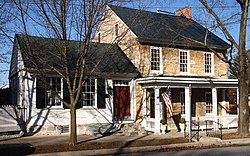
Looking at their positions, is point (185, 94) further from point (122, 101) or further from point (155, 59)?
point (122, 101)

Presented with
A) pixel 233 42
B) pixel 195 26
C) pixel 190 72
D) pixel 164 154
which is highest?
pixel 195 26

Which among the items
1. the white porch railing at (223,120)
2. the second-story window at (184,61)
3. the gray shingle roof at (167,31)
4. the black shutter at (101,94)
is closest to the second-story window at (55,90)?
the black shutter at (101,94)

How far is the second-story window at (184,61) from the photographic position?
24283mm

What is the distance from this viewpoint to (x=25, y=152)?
1306 cm

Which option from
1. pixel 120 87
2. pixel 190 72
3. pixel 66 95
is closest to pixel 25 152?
pixel 66 95

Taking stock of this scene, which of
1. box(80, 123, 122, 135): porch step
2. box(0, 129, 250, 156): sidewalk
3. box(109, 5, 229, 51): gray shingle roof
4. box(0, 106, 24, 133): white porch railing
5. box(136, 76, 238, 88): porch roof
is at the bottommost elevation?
box(0, 129, 250, 156): sidewalk

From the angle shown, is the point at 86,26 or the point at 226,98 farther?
the point at 226,98

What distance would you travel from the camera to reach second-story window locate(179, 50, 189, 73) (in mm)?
24283

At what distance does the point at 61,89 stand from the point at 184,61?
970cm

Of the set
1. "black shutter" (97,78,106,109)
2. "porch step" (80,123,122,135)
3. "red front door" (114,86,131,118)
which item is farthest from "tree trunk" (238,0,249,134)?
"black shutter" (97,78,106,109)

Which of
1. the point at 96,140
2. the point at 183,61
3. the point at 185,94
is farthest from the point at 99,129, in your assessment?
the point at 183,61

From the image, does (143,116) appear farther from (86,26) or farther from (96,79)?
(86,26)

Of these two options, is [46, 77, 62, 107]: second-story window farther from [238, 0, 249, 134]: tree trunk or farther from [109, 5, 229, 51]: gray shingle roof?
[238, 0, 249, 134]: tree trunk

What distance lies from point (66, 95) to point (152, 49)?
7147 millimetres
